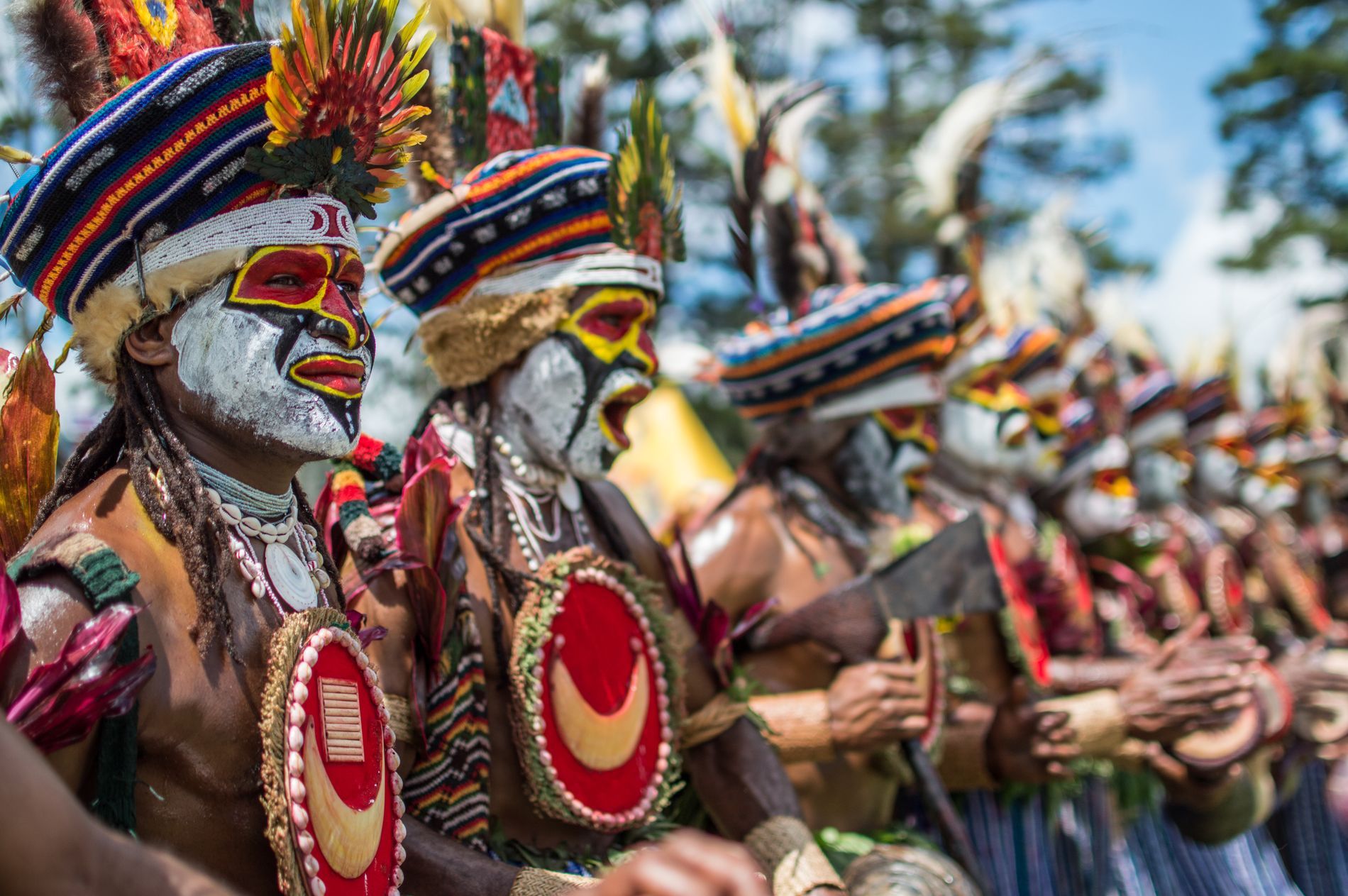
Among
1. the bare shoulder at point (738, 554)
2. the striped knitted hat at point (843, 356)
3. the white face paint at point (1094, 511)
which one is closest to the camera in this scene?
the bare shoulder at point (738, 554)

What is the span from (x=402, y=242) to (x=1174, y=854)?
5.61 meters

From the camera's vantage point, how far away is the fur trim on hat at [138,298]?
2279 millimetres

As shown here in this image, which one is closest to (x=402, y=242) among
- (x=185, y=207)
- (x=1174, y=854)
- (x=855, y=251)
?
(x=185, y=207)

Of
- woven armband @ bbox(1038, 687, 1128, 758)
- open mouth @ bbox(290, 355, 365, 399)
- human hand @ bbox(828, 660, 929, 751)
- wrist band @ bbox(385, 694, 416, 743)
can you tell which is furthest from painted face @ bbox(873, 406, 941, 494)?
open mouth @ bbox(290, 355, 365, 399)

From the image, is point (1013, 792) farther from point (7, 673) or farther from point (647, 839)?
point (7, 673)

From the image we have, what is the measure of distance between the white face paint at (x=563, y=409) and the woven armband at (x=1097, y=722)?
2.33 meters

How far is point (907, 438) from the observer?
5.37 meters

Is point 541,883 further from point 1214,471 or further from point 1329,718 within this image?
point 1214,471

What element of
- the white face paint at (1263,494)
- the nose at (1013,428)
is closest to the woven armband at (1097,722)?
the nose at (1013,428)

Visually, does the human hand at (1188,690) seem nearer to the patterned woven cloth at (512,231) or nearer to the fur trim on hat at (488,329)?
the patterned woven cloth at (512,231)

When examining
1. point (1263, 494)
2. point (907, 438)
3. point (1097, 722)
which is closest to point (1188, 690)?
point (1097, 722)

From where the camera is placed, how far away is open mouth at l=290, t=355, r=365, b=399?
2.29 metres

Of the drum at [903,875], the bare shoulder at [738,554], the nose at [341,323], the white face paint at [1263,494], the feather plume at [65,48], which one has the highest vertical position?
the feather plume at [65,48]

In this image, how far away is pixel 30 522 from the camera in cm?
240
